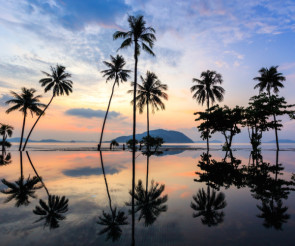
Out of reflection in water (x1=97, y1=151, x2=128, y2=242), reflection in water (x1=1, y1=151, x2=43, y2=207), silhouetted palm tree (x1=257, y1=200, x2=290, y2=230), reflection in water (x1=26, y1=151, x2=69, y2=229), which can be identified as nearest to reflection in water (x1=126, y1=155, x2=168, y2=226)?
reflection in water (x1=97, y1=151, x2=128, y2=242)

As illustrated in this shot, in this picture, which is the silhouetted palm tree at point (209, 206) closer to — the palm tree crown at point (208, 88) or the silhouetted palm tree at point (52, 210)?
the silhouetted palm tree at point (52, 210)

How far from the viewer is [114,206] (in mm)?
5328

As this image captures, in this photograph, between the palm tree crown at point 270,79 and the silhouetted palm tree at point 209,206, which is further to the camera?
the palm tree crown at point 270,79

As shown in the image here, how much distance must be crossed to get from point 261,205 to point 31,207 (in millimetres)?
→ 7098

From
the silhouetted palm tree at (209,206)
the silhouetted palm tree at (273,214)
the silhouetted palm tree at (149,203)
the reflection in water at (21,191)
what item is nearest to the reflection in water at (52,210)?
the reflection in water at (21,191)

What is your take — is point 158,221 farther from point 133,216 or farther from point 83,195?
point 83,195

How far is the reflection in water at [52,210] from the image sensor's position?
4336 mm

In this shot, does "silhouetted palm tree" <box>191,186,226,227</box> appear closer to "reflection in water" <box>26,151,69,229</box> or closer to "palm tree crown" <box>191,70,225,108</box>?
"reflection in water" <box>26,151,69,229</box>

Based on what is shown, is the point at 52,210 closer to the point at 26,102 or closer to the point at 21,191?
the point at 21,191

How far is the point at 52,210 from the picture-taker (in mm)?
5074

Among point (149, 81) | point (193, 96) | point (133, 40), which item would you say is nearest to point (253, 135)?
point (193, 96)

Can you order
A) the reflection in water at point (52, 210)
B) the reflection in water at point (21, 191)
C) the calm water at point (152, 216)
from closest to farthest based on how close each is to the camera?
the calm water at point (152, 216) → the reflection in water at point (52, 210) → the reflection in water at point (21, 191)

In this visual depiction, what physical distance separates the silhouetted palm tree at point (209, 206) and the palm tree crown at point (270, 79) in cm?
4228

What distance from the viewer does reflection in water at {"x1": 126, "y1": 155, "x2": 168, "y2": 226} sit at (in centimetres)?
463
